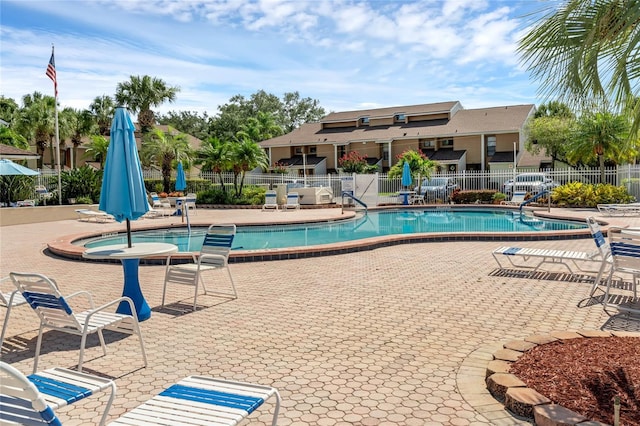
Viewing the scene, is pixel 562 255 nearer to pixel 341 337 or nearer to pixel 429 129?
pixel 341 337

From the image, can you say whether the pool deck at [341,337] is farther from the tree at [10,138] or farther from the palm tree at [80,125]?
the palm tree at [80,125]

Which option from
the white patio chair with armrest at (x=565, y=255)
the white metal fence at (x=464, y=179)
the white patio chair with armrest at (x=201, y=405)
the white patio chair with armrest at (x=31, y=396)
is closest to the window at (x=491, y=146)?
the white metal fence at (x=464, y=179)

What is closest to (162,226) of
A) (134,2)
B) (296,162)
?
(134,2)

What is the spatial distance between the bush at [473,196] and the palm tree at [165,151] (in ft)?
49.8

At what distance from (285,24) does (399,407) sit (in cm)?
1162

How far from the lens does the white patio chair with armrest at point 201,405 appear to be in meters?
2.51

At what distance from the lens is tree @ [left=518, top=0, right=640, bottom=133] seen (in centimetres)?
354

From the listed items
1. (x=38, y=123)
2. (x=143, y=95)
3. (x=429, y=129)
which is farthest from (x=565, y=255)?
(x=38, y=123)

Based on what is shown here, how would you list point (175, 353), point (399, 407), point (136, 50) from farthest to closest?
point (136, 50) → point (175, 353) → point (399, 407)

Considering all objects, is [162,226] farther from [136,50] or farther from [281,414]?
[281,414]

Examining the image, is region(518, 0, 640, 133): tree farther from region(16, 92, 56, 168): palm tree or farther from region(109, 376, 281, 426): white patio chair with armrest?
region(16, 92, 56, 168): palm tree

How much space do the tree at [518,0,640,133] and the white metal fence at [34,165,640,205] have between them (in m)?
23.1

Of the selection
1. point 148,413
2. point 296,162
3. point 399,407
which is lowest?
point 399,407

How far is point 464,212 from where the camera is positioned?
23375 millimetres
